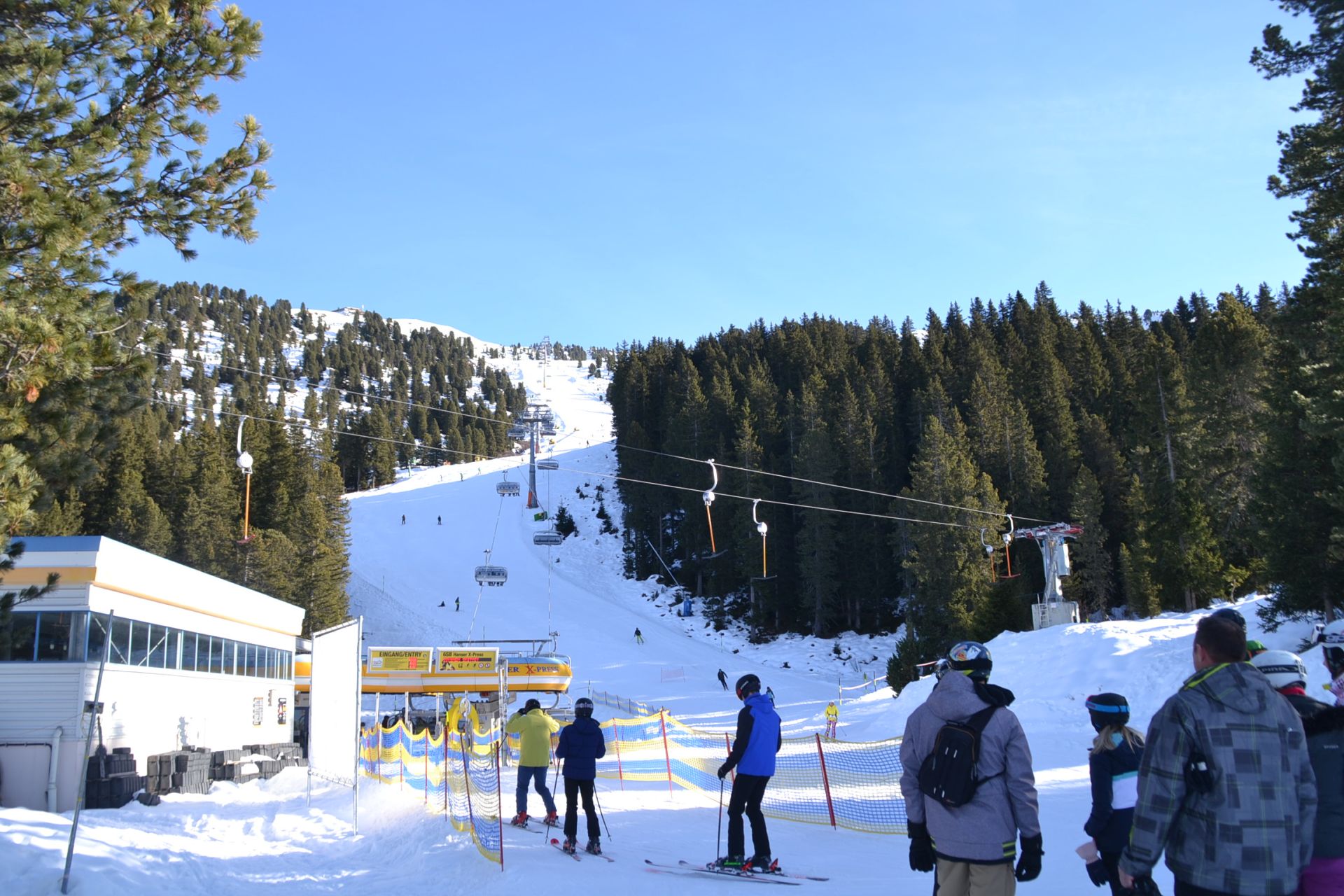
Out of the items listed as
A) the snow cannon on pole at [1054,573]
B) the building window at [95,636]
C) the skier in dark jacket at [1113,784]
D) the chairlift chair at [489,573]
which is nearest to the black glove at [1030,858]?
the skier in dark jacket at [1113,784]

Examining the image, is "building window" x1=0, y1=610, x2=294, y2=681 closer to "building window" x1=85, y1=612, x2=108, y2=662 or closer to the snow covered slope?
"building window" x1=85, y1=612, x2=108, y2=662

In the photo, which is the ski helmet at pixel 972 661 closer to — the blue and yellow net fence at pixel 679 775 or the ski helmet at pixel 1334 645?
the ski helmet at pixel 1334 645

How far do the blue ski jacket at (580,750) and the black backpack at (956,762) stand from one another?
5.26 metres

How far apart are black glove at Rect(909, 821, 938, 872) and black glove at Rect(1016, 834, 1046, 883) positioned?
0.43 m

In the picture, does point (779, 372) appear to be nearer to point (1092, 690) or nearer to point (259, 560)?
point (259, 560)

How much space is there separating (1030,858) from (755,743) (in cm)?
347

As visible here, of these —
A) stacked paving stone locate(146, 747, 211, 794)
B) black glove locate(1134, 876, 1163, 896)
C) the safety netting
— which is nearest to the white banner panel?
the safety netting

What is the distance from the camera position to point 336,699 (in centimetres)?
1180

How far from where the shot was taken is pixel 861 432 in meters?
67.5

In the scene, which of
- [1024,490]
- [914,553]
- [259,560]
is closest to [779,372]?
[1024,490]

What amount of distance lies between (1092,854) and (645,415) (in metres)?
96.2

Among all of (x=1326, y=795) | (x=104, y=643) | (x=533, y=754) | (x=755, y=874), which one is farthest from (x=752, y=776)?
(x=104, y=643)

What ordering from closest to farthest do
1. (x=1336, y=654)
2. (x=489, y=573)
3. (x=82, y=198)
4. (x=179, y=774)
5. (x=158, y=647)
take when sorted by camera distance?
(x=1336, y=654)
(x=82, y=198)
(x=179, y=774)
(x=158, y=647)
(x=489, y=573)

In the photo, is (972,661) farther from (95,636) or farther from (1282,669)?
(95,636)
